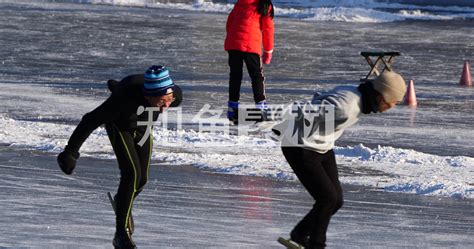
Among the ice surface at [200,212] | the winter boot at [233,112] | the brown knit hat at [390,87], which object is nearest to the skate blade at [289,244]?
the ice surface at [200,212]

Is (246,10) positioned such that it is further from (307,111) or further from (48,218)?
(307,111)

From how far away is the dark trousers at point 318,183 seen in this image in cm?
588

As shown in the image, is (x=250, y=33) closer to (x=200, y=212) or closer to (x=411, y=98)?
(x=411, y=98)

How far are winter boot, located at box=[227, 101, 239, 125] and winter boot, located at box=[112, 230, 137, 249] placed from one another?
5.48 meters

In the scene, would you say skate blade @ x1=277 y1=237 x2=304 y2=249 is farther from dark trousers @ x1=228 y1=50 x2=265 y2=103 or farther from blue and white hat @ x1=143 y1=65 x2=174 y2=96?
dark trousers @ x1=228 y1=50 x2=265 y2=103

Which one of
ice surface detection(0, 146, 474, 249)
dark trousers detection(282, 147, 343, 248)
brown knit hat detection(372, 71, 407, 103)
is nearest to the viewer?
brown knit hat detection(372, 71, 407, 103)

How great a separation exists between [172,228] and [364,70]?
10.0 metres

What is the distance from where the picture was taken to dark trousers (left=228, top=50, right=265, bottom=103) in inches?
448

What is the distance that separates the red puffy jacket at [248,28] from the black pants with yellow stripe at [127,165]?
4989 millimetres

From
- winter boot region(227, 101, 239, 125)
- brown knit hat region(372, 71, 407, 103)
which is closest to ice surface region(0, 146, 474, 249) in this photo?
brown knit hat region(372, 71, 407, 103)

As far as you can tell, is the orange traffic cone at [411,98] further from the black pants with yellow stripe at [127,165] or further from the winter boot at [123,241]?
the winter boot at [123,241]

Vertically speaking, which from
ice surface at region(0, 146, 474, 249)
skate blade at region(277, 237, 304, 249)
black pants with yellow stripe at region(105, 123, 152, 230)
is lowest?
ice surface at region(0, 146, 474, 249)

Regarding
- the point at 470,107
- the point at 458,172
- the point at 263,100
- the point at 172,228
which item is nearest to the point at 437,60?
the point at 470,107

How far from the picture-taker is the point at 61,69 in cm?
1662
